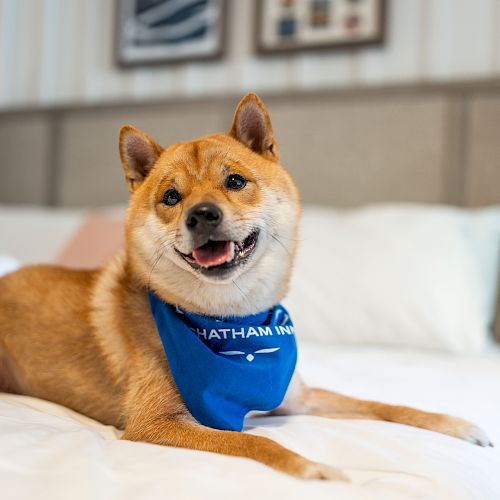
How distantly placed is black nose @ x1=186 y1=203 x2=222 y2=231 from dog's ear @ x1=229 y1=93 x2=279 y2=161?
36cm

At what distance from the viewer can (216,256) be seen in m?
1.29

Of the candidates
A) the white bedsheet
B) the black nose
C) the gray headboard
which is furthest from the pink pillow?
the black nose

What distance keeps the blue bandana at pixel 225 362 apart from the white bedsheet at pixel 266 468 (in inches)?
3.3

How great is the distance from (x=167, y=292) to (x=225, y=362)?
0.23 metres

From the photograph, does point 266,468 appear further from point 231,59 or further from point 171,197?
point 231,59

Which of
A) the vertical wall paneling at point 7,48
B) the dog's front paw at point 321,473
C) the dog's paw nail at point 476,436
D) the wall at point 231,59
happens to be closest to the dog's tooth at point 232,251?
the dog's front paw at point 321,473

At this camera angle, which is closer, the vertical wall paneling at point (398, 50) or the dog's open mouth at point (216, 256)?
the dog's open mouth at point (216, 256)

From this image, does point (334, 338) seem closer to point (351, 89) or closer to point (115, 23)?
point (351, 89)

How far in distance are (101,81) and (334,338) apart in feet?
6.87

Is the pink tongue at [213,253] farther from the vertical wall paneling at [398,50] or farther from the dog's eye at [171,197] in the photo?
the vertical wall paneling at [398,50]

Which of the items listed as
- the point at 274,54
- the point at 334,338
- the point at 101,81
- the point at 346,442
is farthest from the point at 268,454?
the point at 101,81

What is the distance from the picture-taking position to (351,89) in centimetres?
285

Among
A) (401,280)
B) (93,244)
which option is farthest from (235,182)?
(93,244)

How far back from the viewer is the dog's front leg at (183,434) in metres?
0.95
